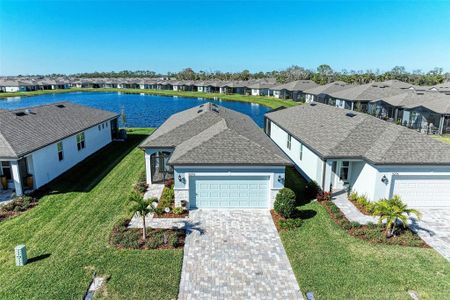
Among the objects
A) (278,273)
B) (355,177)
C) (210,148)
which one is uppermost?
(210,148)

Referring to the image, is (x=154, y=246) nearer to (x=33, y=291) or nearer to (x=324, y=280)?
(x=33, y=291)

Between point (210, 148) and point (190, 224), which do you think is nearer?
point (190, 224)

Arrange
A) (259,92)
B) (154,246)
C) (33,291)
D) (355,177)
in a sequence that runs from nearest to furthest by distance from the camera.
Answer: (33,291) < (154,246) < (355,177) < (259,92)

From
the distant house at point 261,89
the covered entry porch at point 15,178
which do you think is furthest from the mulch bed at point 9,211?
the distant house at point 261,89

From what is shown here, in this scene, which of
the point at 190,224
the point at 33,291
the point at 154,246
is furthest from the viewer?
the point at 190,224

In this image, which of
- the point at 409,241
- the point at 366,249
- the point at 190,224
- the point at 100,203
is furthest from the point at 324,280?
the point at 100,203

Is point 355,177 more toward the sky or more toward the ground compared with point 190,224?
more toward the sky

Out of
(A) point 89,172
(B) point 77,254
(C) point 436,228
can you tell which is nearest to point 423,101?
(C) point 436,228
